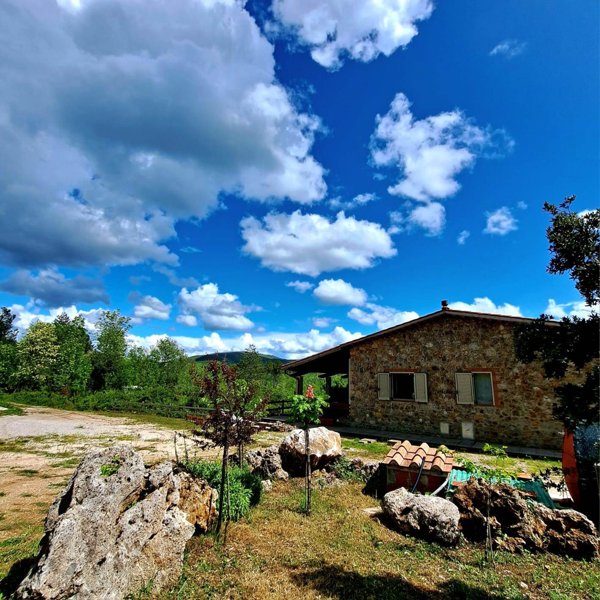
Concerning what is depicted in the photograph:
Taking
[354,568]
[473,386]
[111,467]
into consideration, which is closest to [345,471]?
[354,568]

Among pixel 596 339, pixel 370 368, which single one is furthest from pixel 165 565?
pixel 370 368

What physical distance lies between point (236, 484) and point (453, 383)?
1120cm

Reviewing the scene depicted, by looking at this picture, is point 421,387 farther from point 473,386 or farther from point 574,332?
point 574,332

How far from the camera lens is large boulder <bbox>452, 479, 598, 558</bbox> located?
230 inches

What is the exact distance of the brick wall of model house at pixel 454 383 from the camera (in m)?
13.3

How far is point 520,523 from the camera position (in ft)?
20.4

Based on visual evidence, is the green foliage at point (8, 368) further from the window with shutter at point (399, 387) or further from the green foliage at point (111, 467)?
the green foliage at point (111, 467)

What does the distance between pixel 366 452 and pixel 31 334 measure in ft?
145

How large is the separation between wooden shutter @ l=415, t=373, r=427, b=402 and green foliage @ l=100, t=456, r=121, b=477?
524 inches

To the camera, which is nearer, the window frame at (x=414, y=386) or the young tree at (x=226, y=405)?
the young tree at (x=226, y=405)

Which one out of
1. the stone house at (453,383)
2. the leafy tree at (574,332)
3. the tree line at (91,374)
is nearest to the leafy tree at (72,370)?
the tree line at (91,374)

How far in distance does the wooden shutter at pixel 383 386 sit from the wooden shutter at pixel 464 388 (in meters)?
3.20

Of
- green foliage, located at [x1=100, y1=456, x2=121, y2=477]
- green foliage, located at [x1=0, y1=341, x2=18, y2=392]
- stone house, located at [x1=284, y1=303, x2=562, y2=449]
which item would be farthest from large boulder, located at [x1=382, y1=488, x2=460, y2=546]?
green foliage, located at [x1=0, y1=341, x2=18, y2=392]

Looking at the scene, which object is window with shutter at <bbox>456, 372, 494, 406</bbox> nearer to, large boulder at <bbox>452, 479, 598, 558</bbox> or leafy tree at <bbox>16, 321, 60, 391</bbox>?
large boulder at <bbox>452, 479, 598, 558</bbox>
